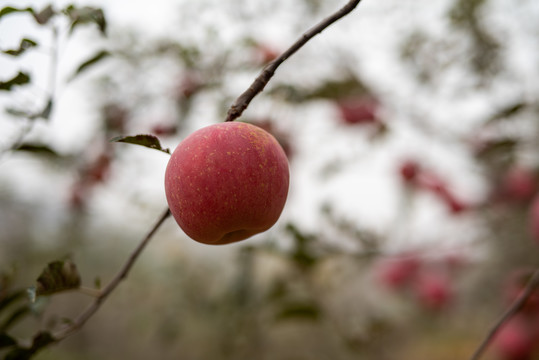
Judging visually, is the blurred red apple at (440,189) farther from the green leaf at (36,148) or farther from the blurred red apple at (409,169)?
the green leaf at (36,148)

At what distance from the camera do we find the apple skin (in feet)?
1.24

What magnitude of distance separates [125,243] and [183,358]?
88cm

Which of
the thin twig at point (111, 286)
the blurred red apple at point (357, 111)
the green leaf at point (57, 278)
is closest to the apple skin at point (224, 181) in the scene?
the thin twig at point (111, 286)

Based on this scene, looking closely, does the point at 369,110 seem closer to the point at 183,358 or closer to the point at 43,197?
the point at 43,197

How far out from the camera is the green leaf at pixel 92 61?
566 mm

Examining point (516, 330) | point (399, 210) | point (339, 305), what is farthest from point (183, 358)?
point (516, 330)

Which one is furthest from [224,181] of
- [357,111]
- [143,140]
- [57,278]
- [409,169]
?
[409,169]

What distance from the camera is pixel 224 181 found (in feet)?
1.24

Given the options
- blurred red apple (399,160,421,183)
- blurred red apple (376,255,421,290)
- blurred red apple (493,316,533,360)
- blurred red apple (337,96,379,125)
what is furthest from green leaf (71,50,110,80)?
blurred red apple (493,316,533,360)

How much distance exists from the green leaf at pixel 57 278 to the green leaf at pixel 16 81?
0.20m

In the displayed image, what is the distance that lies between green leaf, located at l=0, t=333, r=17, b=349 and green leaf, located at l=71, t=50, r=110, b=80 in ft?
1.10

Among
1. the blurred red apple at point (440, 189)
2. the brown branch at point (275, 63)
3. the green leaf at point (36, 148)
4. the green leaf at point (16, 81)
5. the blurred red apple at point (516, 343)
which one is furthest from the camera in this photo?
the blurred red apple at point (440, 189)

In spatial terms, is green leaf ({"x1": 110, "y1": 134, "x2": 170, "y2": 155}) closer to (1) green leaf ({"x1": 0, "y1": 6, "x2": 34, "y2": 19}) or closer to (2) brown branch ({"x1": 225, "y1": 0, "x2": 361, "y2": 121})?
(2) brown branch ({"x1": 225, "y1": 0, "x2": 361, "y2": 121})

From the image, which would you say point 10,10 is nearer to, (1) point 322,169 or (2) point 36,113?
(2) point 36,113
